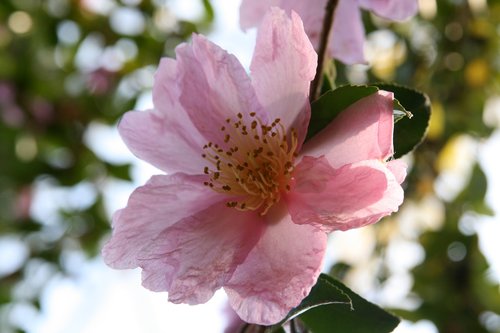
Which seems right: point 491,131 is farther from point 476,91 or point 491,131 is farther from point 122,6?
point 122,6

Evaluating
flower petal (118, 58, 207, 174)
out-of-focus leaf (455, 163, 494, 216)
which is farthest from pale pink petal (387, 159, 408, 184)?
out-of-focus leaf (455, 163, 494, 216)

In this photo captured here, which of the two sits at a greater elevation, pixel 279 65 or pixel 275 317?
pixel 279 65

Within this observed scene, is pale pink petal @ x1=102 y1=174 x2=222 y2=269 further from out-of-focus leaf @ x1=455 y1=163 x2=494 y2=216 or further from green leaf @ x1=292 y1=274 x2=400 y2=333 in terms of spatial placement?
out-of-focus leaf @ x1=455 y1=163 x2=494 y2=216

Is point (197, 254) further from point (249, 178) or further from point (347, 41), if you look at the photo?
point (347, 41)

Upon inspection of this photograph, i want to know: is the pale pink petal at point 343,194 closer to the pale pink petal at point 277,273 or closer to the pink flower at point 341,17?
the pale pink petal at point 277,273

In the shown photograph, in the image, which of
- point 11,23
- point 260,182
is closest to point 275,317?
point 260,182

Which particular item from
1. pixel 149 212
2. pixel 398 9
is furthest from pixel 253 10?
pixel 149 212

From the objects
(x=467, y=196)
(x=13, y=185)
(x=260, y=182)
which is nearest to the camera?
(x=260, y=182)

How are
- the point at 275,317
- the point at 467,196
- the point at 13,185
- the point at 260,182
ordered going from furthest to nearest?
the point at 13,185
the point at 467,196
the point at 260,182
the point at 275,317
